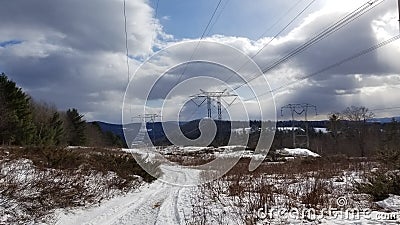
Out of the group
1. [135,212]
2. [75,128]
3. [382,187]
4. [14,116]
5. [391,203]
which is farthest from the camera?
[75,128]

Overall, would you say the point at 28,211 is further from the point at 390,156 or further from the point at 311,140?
the point at 311,140

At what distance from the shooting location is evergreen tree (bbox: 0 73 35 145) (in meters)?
47.5

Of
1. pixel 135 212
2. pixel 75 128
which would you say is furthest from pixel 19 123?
pixel 135 212

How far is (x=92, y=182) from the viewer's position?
16.6m

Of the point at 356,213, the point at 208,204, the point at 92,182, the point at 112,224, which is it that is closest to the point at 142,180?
the point at 92,182

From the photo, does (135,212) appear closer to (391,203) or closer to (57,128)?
(391,203)

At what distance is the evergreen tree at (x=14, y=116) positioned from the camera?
156 feet

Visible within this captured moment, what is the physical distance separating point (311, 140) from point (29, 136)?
7293 centimetres

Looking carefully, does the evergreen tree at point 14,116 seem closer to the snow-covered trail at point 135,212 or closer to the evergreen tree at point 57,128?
the evergreen tree at point 57,128

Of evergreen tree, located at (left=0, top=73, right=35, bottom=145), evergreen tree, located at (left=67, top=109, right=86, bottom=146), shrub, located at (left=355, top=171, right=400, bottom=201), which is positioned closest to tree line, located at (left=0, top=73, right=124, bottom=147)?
evergreen tree, located at (left=0, top=73, right=35, bottom=145)

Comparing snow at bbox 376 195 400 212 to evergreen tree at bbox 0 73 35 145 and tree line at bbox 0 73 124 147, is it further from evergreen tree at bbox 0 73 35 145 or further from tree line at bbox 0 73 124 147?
evergreen tree at bbox 0 73 35 145

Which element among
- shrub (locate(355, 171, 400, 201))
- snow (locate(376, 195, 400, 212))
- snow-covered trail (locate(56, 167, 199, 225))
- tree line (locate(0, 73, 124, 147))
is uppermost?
tree line (locate(0, 73, 124, 147))

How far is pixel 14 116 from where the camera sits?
4809 centimetres

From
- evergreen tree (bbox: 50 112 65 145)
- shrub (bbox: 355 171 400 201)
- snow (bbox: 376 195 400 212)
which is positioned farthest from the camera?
evergreen tree (bbox: 50 112 65 145)
